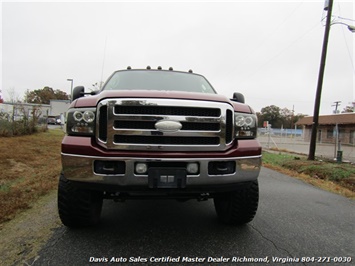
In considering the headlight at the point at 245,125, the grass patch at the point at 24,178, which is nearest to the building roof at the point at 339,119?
the grass patch at the point at 24,178

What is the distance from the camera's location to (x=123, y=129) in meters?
2.14

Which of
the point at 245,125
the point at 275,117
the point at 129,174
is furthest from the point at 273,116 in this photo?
the point at 129,174

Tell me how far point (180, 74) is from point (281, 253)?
2681 mm

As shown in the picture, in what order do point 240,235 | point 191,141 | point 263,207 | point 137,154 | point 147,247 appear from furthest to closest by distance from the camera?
1. point 263,207
2. point 240,235
3. point 147,247
4. point 191,141
5. point 137,154

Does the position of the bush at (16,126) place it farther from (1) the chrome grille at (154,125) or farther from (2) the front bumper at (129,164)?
(1) the chrome grille at (154,125)

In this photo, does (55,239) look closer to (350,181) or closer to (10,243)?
(10,243)

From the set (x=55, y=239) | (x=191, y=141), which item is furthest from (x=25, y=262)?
(x=191, y=141)

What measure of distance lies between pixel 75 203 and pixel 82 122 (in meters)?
0.83

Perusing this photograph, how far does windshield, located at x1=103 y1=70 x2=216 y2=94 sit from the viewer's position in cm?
326

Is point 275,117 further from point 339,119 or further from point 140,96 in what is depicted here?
point 140,96

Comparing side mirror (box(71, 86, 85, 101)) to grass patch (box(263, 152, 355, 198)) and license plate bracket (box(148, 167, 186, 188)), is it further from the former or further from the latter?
grass patch (box(263, 152, 355, 198))

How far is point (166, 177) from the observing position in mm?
2105

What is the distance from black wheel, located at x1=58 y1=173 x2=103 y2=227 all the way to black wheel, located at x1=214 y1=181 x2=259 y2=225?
1273mm

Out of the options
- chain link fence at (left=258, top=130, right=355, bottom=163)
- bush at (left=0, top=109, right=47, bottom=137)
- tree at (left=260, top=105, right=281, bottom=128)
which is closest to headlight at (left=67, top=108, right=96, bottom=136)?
chain link fence at (left=258, top=130, right=355, bottom=163)
